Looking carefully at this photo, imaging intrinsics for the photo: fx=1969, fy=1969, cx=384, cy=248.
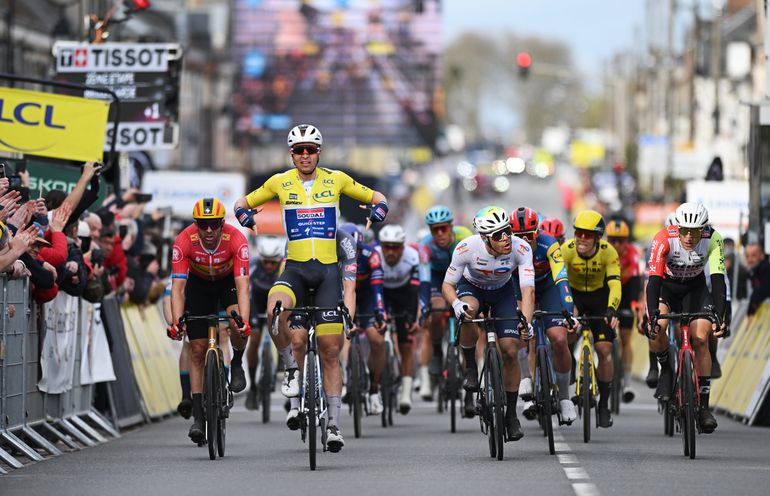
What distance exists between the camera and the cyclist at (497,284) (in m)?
14.9

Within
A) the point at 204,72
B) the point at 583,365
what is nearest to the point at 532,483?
the point at 583,365

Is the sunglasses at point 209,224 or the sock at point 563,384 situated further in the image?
the sock at point 563,384

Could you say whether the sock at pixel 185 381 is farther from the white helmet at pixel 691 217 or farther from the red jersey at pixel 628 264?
the red jersey at pixel 628 264

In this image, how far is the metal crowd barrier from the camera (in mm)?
14852

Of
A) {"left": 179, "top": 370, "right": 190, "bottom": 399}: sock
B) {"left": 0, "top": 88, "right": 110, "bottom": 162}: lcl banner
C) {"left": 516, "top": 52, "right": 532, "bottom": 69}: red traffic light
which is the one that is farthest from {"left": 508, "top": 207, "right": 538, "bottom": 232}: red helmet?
{"left": 516, "top": 52, "right": 532, "bottom": 69}: red traffic light

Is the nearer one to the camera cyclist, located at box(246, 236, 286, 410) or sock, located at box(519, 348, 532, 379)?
sock, located at box(519, 348, 532, 379)

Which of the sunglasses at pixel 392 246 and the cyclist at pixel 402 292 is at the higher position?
the sunglasses at pixel 392 246

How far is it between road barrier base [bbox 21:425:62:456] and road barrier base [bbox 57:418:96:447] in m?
0.89

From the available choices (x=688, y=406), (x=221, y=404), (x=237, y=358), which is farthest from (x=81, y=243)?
(x=688, y=406)

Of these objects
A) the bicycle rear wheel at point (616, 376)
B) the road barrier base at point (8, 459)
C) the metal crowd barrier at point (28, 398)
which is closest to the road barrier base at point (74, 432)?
the metal crowd barrier at point (28, 398)

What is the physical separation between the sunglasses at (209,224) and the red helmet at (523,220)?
273cm

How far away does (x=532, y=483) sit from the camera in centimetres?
1260

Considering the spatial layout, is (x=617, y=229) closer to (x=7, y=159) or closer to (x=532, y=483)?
(x=7, y=159)

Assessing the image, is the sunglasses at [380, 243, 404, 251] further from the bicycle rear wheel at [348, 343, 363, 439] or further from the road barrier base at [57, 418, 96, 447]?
the road barrier base at [57, 418, 96, 447]
